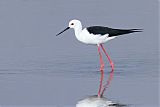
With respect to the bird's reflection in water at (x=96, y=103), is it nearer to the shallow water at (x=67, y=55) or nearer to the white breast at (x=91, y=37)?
the shallow water at (x=67, y=55)

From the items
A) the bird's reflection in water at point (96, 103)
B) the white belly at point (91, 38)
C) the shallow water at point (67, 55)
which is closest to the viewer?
the bird's reflection in water at point (96, 103)

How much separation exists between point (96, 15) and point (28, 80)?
16.8 ft

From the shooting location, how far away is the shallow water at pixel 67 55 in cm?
909

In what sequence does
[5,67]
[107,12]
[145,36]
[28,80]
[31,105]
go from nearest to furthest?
[31,105] → [28,80] → [5,67] → [145,36] → [107,12]

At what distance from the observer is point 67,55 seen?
38.4 ft

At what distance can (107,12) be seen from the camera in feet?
49.1

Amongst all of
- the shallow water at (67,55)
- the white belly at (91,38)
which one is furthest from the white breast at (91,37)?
the shallow water at (67,55)

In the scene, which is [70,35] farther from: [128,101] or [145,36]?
[128,101]

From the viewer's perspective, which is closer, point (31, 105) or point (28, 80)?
point (31, 105)

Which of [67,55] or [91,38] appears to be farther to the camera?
[67,55]

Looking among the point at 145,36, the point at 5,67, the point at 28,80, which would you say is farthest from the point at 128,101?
the point at 145,36

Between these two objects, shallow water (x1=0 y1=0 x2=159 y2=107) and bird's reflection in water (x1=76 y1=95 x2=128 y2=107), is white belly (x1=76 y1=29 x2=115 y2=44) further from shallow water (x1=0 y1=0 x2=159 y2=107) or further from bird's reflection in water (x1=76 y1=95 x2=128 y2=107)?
bird's reflection in water (x1=76 y1=95 x2=128 y2=107)

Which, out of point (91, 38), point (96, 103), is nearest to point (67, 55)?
point (91, 38)

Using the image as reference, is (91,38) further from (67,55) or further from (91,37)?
(67,55)
